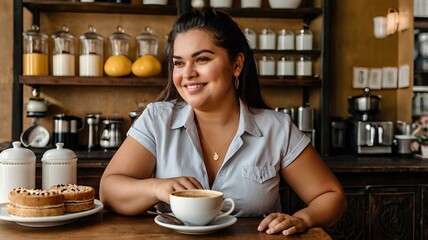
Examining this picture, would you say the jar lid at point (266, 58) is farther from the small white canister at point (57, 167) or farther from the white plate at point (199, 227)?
the white plate at point (199, 227)

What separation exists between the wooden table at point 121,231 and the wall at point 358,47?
2919 millimetres

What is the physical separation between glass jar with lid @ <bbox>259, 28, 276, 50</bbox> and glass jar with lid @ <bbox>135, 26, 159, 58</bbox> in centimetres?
77

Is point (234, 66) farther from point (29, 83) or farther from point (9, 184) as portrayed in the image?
point (29, 83)

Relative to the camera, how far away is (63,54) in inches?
149

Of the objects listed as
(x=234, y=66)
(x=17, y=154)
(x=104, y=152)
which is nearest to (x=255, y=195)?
(x=234, y=66)

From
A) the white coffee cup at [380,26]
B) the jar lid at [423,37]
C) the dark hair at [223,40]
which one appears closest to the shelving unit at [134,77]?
the white coffee cup at [380,26]

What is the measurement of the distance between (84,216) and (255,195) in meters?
0.57

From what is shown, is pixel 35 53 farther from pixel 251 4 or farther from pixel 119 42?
pixel 251 4

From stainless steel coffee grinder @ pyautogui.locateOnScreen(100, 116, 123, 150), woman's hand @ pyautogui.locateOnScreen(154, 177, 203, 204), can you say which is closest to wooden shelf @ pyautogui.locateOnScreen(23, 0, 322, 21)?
stainless steel coffee grinder @ pyautogui.locateOnScreen(100, 116, 123, 150)

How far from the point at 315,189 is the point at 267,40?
2.35m

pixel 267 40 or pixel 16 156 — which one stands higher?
pixel 267 40

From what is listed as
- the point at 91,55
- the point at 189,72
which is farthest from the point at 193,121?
the point at 91,55

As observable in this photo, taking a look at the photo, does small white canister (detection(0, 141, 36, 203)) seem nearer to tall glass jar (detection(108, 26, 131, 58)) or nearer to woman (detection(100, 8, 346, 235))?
woman (detection(100, 8, 346, 235))

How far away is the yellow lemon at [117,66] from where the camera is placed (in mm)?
3766
